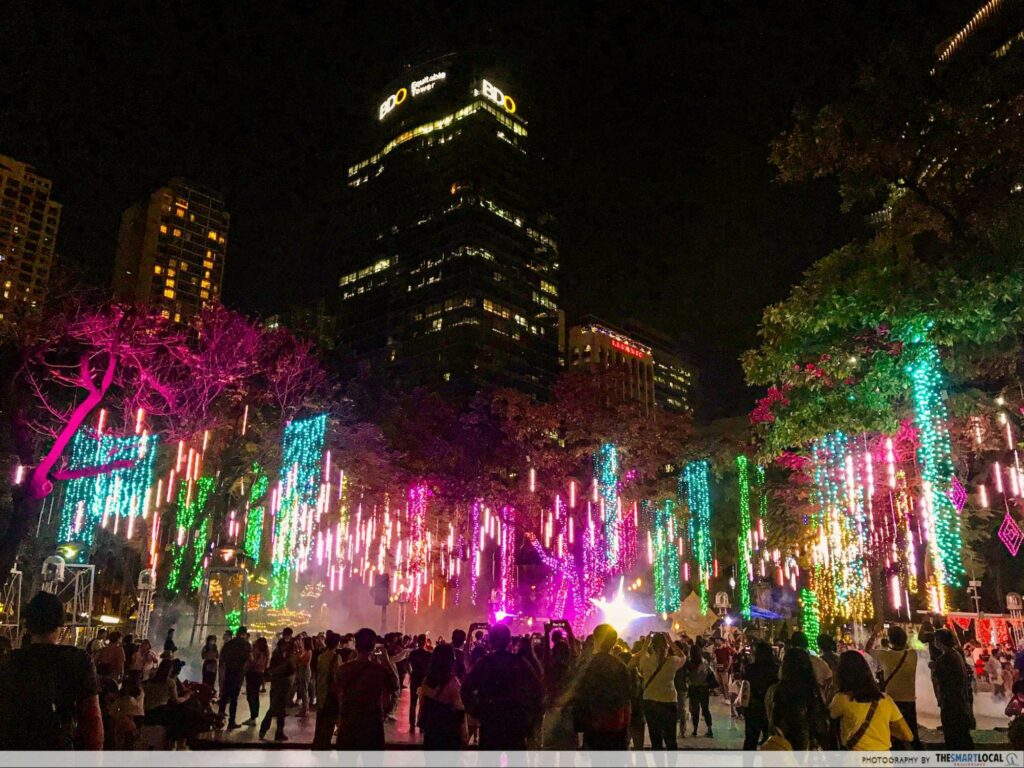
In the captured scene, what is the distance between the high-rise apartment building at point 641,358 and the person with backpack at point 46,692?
8210 centimetres

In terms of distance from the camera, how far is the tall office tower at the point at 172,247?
75062 mm

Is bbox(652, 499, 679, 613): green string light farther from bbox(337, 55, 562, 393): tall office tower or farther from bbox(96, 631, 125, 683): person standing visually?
bbox(337, 55, 562, 393): tall office tower

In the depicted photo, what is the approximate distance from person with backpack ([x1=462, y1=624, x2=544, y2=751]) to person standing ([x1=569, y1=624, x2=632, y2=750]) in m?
0.47

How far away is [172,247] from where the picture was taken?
77375 millimetres

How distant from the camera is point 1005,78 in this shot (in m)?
9.81

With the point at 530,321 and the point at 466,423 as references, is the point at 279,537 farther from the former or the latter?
the point at 530,321

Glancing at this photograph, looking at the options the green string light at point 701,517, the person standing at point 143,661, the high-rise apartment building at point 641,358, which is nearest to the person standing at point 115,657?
the person standing at point 143,661

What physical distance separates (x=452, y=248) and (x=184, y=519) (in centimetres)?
5609

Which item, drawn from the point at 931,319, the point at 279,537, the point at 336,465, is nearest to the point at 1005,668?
the point at 931,319

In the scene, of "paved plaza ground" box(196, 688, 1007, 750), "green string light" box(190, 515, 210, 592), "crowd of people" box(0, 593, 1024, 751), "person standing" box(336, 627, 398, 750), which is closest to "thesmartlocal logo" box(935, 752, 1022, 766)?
"crowd of people" box(0, 593, 1024, 751)

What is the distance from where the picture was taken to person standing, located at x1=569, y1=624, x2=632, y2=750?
5742 mm

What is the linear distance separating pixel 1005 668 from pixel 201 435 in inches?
811

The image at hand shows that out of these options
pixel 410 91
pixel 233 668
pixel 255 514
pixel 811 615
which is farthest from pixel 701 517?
pixel 410 91

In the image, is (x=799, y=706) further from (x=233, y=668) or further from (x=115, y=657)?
(x=233, y=668)
